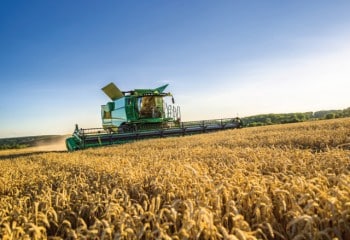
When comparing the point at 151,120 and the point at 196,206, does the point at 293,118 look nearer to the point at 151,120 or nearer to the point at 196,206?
the point at 151,120

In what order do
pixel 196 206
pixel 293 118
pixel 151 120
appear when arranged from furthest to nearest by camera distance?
pixel 293 118, pixel 151 120, pixel 196 206

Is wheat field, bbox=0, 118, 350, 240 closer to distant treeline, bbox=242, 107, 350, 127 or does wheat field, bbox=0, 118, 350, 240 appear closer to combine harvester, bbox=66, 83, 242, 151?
combine harvester, bbox=66, 83, 242, 151

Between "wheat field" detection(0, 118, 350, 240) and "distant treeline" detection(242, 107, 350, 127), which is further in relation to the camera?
"distant treeline" detection(242, 107, 350, 127)

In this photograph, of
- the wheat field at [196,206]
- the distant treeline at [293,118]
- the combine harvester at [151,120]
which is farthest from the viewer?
the distant treeline at [293,118]

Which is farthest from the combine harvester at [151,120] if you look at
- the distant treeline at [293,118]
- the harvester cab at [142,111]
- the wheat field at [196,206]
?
the wheat field at [196,206]

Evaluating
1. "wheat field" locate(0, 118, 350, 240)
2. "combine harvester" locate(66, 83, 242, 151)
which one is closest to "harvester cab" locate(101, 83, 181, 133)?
"combine harvester" locate(66, 83, 242, 151)

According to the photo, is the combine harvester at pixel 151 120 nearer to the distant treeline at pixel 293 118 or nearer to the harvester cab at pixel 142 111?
the harvester cab at pixel 142 111

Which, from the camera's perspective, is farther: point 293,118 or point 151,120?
point 293,118

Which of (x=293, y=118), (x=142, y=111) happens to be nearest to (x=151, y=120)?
(x=142, y=111)

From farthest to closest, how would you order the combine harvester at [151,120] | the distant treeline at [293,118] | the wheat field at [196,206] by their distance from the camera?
the distant treeline at [293,118] → the combine harvester at [151,120] → the wheat field at [196,206]

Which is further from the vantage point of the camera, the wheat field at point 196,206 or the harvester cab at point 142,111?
the harvester cab at point 142,111

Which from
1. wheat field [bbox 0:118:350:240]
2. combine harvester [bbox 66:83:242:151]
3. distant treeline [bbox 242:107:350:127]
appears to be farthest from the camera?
distant treeline [bbox 242:107:350:127]

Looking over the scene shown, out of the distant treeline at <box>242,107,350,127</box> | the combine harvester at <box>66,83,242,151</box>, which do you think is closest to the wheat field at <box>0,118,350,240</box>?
the combine harvester at <box>66,83,242,151</box>

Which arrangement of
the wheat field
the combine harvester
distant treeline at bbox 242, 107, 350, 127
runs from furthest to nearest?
1. distant treeline at bbox 242, 107, 350, 127
2. the combine harvester
3. the wheat field
